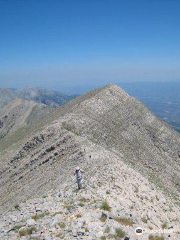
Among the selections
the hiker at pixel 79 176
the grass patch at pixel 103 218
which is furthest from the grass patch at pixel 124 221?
the hiker at pixel 79 176

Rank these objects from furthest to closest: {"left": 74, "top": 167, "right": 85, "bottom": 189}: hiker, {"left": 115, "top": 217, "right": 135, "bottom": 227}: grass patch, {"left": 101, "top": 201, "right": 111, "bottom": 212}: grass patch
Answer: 1. {"left": 74, "top": 167, "right": 85, "bottom": 189}: hiker
2. {"left": 101, "top": 201, "right": 111, "bottom": 212}: grass patch
3. {"left": 115, "top": 217, "right": 135, "bottom": 227}: grass patch

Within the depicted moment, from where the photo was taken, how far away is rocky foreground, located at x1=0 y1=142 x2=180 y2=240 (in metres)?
19.6

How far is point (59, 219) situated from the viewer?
21672mm

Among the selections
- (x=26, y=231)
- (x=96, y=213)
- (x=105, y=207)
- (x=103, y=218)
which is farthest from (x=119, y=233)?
(x=26, y=231)

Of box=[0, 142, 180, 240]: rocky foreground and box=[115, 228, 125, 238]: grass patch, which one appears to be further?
box=[0, 142, 180, 240]: rocky foreground

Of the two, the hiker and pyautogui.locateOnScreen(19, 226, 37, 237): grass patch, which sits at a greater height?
the hiker

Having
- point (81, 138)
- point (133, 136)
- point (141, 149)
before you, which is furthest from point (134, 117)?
point (81, 138)

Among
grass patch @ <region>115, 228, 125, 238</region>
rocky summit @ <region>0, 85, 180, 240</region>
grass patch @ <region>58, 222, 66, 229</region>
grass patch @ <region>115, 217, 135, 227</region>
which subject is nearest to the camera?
grass patch @ <region>115, 228, 125, 238</region>

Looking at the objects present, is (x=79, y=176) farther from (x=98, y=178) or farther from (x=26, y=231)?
(x=26, y=231)

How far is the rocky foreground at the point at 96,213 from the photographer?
19594 millimetres

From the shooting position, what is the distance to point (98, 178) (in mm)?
33281

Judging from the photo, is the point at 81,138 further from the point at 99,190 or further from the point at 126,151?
the point at 99,190

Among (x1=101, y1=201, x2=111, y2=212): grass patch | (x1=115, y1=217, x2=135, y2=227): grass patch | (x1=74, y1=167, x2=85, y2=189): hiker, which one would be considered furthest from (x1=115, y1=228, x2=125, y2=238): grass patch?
(x1=74, y1=167, x2=85, y2=189): hiker

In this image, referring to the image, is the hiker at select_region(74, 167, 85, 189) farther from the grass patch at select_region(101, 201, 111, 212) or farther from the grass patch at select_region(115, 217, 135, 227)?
the grass patch at select_region(115, 217, 135, 227)
